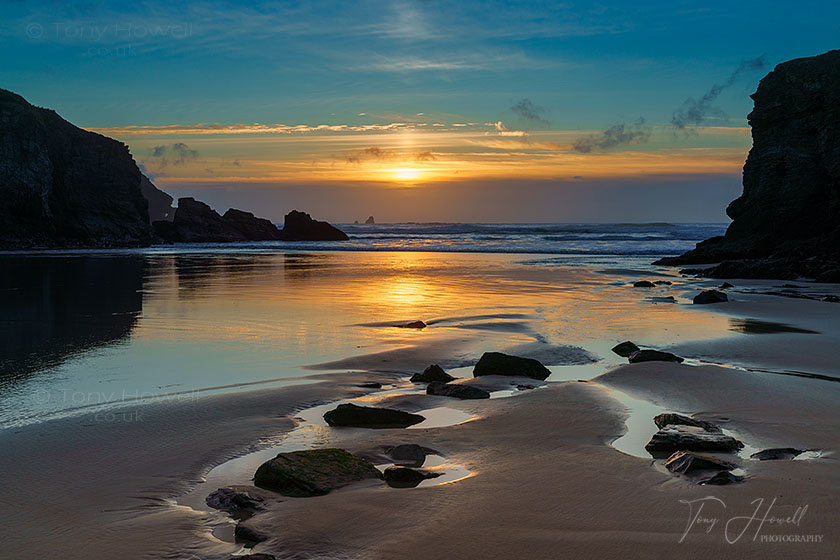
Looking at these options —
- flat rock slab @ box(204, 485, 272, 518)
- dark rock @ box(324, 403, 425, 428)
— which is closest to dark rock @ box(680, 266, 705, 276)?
dark rock @ box(324, 403, 425, 428)

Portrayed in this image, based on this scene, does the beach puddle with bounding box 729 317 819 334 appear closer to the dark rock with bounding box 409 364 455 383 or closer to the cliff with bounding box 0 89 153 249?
the dark rock with bounding box 409 364 455 383

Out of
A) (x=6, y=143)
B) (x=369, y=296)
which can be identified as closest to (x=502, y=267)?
(x=369, y=296)

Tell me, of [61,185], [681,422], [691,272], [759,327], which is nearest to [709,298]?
[759,327]

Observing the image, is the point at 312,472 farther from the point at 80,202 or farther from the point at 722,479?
the point at 80,202

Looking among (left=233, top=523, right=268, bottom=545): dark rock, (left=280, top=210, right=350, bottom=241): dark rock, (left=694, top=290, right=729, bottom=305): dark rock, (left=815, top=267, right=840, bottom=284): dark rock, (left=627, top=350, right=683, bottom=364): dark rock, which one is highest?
(left=280, top=210, right=350, bottom=241): dark rock

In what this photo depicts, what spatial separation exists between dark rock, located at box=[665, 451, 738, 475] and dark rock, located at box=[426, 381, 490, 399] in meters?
2.75

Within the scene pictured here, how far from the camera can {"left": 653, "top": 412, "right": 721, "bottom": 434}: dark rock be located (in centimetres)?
601

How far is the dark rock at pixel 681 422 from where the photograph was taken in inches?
236

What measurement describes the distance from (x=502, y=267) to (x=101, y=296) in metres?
19.7

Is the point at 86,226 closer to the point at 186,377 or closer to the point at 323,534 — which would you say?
the point at 186,377

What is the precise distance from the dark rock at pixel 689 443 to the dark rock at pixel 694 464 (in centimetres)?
37

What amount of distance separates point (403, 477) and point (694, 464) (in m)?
2.18

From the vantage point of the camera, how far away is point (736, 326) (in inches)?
520

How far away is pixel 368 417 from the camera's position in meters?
6.45
